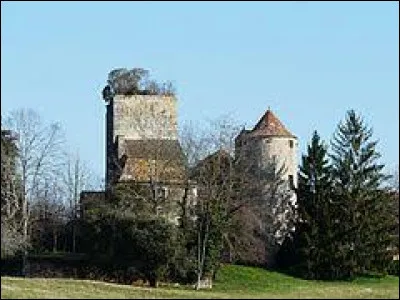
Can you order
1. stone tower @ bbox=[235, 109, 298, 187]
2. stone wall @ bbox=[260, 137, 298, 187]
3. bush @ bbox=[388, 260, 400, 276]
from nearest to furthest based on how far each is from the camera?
bush @ bbox=[388, 260, 400, 276]
stone tower @ bbox=[235, 109, 298, 187]
stone wall @ bbox=[260, 137, 298, 187]

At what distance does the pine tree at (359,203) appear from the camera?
58.6 m

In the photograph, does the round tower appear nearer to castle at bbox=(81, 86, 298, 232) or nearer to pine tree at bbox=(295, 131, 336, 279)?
castle at bbox=(81, 86, 298, 232)

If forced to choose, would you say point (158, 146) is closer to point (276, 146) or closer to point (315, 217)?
point (315, 217)

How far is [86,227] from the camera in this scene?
178 ft

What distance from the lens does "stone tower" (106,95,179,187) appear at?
63.4m

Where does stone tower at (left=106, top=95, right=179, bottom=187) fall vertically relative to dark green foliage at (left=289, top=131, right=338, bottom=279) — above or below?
above

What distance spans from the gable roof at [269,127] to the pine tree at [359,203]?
7815 mm

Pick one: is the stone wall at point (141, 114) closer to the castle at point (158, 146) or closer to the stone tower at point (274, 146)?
the castle at point (158, 146)

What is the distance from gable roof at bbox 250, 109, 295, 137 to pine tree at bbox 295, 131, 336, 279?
636cm

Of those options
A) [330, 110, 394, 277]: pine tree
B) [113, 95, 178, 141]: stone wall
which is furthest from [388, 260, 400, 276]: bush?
[113, 95, 178, 141]: stone wall

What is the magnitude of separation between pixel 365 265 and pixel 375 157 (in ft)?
25.5

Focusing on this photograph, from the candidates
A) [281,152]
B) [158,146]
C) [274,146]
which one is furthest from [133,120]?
[281,152]

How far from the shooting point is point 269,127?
70.4m

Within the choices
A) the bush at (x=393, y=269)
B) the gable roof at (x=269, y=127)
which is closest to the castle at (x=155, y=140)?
the gable roof at (x=269, y=127)
